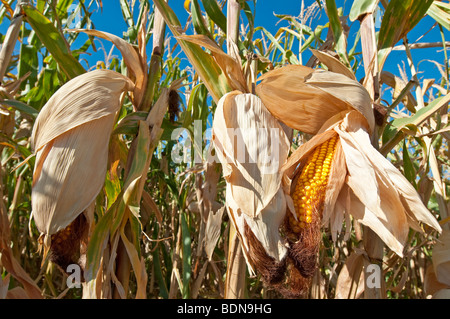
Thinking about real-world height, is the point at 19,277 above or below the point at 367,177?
below

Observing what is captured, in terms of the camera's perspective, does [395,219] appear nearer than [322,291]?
Yes

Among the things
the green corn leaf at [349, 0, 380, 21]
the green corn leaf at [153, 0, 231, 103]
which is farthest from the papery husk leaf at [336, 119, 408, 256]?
the green corn leaf at [349, 0, 380, 21]

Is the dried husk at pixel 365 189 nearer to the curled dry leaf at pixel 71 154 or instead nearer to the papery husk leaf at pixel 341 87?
the papery husk leaf at pixel 341 87

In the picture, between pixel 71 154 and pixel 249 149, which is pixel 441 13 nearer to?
pixel 249 149

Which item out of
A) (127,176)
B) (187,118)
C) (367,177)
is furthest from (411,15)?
(127,176)

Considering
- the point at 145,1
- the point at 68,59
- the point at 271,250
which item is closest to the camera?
the point at 271,250

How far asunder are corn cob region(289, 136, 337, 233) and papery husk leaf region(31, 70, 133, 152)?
41 cm

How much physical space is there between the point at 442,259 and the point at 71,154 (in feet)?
3.17

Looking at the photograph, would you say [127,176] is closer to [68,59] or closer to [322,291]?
[68,59]

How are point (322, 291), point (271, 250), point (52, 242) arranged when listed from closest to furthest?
point (271, 250), point (52, 242), point (322, 291)

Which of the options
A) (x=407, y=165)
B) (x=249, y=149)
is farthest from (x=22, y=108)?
(x=407, y=165)

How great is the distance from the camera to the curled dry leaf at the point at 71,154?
709 mm

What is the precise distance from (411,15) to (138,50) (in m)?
0.66
